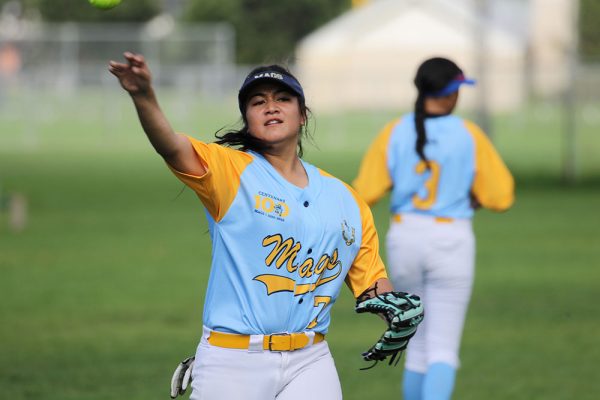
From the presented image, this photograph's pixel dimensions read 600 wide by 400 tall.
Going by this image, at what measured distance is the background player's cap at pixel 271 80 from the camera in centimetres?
497

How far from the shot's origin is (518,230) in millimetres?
21062

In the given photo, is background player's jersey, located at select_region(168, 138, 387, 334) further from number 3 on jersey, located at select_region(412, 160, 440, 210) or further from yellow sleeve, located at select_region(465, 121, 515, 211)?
yellow sleeve, located at select_region(465, 121, 515, 211)

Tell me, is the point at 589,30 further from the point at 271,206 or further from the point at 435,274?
the point at 271,206

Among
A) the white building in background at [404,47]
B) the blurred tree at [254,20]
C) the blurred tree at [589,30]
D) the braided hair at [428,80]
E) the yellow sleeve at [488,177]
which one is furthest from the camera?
the blurred tree at [254,20]

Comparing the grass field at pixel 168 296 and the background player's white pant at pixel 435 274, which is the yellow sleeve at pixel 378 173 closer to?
the background player's white pant at pixel 435 274

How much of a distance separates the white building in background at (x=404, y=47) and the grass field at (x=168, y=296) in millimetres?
28736

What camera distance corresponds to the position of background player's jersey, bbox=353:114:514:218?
7691mm

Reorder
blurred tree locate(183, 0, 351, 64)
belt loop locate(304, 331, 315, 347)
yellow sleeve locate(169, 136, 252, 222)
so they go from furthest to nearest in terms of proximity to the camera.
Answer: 1. blurred tree locate(183, 0, 351, 64)
2. belt loop locate(304, 331, 315, 347)
3. yellow sleeve locate(169, 136, 252, 222)

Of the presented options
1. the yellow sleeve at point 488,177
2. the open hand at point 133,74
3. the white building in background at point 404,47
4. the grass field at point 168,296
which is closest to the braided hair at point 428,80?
the yellow sleeve at point 488,177

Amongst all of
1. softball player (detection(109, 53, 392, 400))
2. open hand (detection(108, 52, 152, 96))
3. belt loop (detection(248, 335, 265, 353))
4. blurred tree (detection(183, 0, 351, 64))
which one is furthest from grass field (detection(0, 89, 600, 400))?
blurred tree (detection(183, 0, 351, 64))

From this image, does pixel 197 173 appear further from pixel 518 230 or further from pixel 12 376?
pixel 518 230

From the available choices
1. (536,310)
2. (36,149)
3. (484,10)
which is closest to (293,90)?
(536,310)

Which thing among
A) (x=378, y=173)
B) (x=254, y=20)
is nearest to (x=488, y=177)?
(x=378, y=173)

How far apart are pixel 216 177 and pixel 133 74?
68cm
